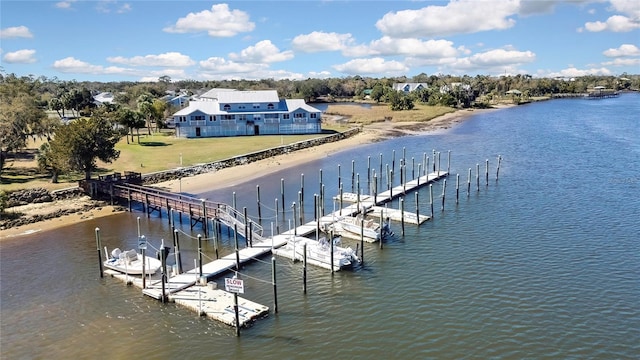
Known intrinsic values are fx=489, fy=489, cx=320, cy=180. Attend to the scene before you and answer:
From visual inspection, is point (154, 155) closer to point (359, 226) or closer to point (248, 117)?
point (248, 117)

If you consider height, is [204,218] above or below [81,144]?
below

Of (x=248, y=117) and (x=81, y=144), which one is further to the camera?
(x=248, y=117)

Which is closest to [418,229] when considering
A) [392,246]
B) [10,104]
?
[392,246]

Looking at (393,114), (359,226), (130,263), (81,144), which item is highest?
(393,114)

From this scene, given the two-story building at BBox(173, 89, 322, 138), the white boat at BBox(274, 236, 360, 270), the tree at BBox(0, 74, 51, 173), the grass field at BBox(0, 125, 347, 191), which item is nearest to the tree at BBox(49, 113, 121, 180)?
the grass field at BBox(0, 125, 347, 191)

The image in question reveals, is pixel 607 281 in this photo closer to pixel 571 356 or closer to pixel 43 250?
pixel 571 356

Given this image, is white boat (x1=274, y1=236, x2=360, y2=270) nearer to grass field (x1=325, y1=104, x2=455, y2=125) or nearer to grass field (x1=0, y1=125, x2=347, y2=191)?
grass field (x1=0, y1=125, x2=347, y2=191)

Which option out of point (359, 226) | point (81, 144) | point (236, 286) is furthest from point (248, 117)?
point (236, 286)
